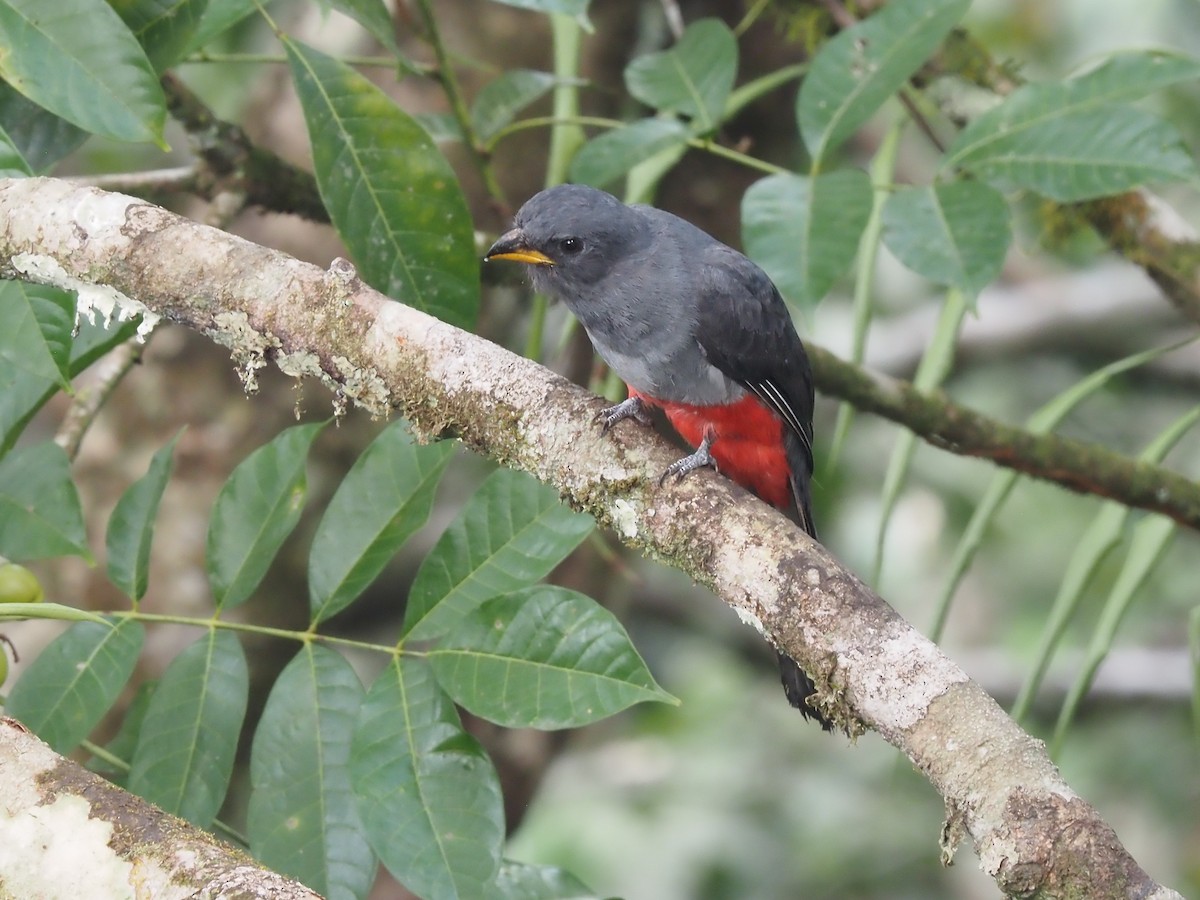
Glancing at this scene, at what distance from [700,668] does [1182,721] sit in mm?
2125

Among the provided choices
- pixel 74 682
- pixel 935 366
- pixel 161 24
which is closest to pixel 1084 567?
pixel 935 366

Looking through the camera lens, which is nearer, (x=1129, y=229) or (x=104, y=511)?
(x=1129, y=229)

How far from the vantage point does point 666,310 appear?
3.01m

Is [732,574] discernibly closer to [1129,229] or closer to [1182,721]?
[1129,229]

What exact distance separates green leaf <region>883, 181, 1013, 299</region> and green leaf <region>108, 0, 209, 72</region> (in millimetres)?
1415

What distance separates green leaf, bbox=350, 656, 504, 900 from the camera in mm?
1793

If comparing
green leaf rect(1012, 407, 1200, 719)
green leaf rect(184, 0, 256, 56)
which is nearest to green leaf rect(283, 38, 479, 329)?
green leaf rect(184, 0, 256, 56)

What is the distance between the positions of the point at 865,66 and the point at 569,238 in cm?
77

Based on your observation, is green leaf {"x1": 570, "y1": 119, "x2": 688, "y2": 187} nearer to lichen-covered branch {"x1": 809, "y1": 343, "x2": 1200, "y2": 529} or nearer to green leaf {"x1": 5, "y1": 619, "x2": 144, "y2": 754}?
lichen-covered branch {"x1": 809, "y1": 343, "x2": 1200, "y2": 529}

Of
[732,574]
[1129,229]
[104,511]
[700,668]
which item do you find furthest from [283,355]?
[700,668]

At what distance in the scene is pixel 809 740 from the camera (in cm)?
603

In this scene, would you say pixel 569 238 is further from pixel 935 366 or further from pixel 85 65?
pixel 85 65

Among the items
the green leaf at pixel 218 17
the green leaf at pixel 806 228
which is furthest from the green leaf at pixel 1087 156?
the green leaf at pixel 218 17

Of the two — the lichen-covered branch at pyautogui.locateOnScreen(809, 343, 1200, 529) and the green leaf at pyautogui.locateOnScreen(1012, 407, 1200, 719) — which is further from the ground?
the lichen-covered branch at pyautogui.locateOnScreen(809, 343, 1200, 529)
